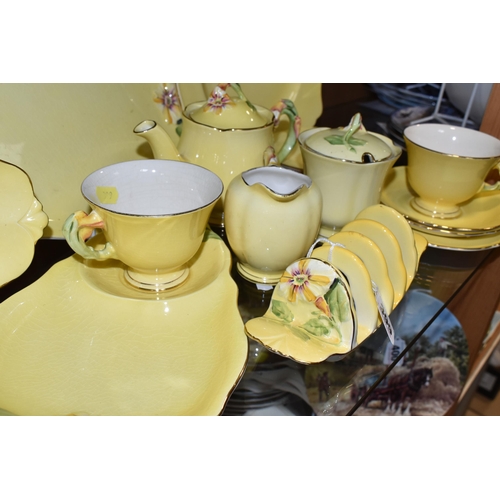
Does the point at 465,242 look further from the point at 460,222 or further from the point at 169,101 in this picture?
the point at 169,101

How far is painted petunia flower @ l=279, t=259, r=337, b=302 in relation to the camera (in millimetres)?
471

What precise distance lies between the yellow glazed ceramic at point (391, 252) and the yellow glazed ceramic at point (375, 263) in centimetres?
3

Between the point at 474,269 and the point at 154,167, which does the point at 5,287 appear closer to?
the point at 154,167

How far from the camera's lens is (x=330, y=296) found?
1.55 feet

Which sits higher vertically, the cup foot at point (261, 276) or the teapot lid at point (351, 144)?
the teapot lid at point (351, 144)

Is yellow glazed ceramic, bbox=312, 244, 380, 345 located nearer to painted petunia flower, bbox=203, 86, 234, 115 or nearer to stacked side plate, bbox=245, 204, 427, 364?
stacked side plate, bbox=245, 204, 427, 364

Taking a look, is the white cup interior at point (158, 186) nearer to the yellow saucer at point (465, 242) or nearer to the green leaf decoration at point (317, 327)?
the green leaf decoration at point (317, 327)

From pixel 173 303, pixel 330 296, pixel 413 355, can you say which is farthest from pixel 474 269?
pixel 173 303

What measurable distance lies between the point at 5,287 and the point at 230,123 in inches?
11.9

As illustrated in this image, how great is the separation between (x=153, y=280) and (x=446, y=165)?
379 mm

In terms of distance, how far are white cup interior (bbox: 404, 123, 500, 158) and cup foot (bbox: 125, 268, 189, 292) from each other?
0.36 m

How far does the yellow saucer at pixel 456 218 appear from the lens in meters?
0.65

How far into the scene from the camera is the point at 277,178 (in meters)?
0.55

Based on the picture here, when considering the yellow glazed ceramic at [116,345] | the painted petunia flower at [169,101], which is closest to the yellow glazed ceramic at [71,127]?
the painted petunia flower at [169,101]
